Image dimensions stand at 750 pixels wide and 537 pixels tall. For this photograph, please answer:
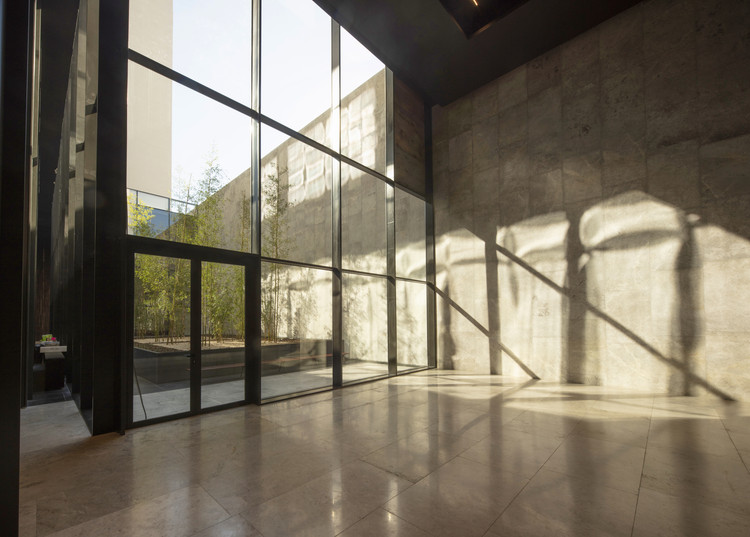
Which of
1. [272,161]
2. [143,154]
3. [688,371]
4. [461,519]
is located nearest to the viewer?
[461,519]

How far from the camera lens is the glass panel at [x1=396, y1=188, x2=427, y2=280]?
946cm

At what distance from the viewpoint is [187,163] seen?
548 cm

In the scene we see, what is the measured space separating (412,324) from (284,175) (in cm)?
484

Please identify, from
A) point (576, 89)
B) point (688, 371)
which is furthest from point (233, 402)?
point (576, 89)

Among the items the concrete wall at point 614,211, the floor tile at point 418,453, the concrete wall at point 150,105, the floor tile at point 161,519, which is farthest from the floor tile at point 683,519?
the concrete wall at point 150,105

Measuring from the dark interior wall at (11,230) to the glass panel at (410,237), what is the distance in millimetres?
8058

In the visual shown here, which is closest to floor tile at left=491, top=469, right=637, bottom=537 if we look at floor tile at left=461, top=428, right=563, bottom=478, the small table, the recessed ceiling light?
floor tile at left=461, top=428, right=563, bottom=478

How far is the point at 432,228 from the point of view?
965 cm

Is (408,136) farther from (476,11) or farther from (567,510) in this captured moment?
(567,510)

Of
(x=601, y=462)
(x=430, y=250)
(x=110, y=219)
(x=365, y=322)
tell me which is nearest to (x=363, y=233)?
(x=430, y=250)

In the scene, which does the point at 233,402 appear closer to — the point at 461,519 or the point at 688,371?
the point at 461,519

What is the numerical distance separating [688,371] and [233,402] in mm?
7352

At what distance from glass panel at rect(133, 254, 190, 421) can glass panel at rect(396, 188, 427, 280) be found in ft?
17.6

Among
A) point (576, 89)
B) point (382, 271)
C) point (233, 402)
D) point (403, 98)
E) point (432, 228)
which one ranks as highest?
point (403, 98)
